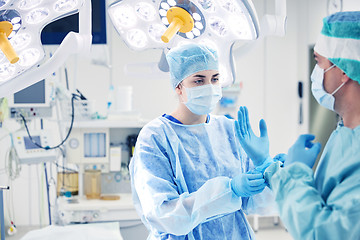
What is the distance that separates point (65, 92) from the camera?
3092mm

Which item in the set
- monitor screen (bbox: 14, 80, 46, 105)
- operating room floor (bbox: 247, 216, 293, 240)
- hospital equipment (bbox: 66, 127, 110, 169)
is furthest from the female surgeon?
operating room floor (bbox: 247, 216, 293, 240)

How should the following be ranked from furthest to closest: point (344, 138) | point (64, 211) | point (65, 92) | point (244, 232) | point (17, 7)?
point (65, 92) → point (64, 211) → point (244, 232) → point (17, 7) → point (344, 138)

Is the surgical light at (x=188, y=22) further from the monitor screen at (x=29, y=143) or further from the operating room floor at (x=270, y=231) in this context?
the operating room floor at (x=270, y=231)

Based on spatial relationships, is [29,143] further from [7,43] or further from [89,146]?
[7,43]

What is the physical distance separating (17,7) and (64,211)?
1.87 metres

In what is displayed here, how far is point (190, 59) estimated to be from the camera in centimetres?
157

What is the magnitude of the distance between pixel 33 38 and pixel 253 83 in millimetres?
3762

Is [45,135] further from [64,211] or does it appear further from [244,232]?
[244,232]

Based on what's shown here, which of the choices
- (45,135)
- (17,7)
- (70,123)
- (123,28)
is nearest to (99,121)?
(70,123)

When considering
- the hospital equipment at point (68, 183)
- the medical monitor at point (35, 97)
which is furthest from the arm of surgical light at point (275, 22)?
the medical monitor at point (35, 97)

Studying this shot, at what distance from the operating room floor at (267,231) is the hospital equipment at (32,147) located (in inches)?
63.6

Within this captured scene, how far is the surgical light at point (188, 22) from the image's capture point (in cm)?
136

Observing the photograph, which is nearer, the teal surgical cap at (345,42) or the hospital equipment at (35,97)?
the teal surgical cap at (345,42)

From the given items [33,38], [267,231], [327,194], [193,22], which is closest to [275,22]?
[193,22]
